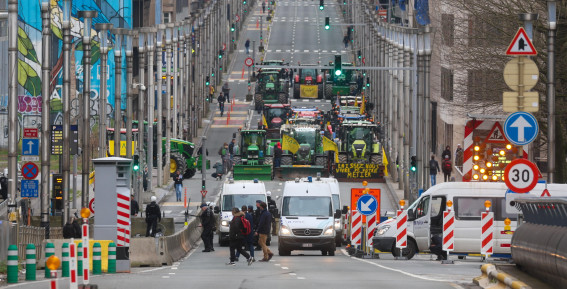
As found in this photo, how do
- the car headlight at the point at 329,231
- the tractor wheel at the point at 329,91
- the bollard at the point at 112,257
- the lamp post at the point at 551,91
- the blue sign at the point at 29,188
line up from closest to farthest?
the bollard at the point at 112,257
the lamp post at the point at 551,91
the car headlight at the point at 329,231
the blue sign at the point at 29,188
the tractor wheel at the point at 329,91

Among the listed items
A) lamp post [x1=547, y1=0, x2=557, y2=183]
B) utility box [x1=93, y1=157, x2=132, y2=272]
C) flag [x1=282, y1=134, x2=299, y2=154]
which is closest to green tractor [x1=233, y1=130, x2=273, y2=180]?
flag [x1=282, y1=134, x2=299, y2=154]

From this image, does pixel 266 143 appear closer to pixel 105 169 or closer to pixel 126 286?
pixel 105 169

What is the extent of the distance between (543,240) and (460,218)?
17.3 m

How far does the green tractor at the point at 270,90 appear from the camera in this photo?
365 feet

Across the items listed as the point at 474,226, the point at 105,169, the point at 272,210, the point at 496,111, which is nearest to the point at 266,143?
the point at 496,111

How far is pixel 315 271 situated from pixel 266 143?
1916 inches

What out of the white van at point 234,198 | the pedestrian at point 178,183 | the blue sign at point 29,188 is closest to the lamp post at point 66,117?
the blue sign at point 29,188

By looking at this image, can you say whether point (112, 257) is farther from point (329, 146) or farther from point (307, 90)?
point (307, 90)

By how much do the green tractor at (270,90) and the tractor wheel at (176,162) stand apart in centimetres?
3338

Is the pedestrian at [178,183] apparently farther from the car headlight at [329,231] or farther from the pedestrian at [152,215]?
the car headlight at [329,231]

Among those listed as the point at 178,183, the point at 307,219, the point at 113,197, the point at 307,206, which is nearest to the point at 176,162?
the point at 178,183

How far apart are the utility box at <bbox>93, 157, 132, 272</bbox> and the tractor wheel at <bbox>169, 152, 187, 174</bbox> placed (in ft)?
154

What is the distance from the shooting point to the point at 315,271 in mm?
28172

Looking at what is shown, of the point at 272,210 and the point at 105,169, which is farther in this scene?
the point at 272,210
